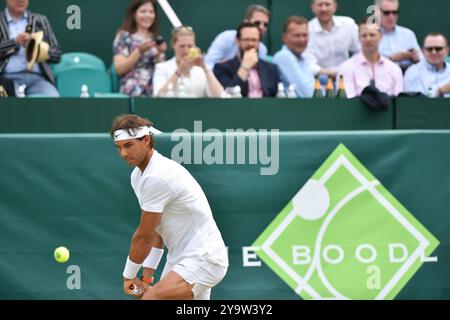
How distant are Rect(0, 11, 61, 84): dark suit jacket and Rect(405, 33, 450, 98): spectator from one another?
3.40m

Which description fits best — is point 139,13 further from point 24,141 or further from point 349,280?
point 349,280

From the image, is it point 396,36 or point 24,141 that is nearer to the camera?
point 24,141

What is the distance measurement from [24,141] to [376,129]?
122 inches

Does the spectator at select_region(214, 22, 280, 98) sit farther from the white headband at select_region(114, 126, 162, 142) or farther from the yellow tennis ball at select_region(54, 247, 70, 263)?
the white headband at select_region(114, 126, 162, 142)

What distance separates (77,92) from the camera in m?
10.5

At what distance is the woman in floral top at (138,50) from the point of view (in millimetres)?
9984

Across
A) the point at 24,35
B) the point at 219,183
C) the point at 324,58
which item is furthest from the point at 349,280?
the point at 24,35

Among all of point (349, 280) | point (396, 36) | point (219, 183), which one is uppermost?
point (396, 36)

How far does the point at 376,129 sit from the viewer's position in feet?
31.0

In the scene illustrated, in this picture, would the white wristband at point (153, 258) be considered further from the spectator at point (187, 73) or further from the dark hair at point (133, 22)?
the dark hair at point (133, 22)

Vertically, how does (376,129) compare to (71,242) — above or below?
above

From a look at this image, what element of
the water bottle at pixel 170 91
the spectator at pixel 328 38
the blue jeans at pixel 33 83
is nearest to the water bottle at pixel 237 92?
the water bottle at pixel 170 91
